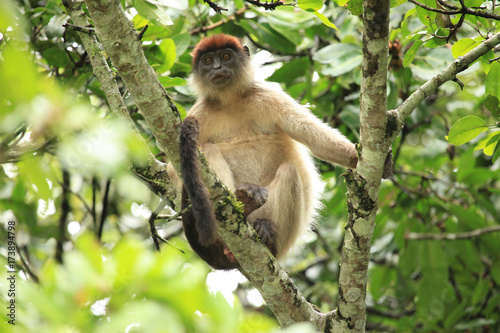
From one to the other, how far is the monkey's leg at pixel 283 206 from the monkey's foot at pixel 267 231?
0.01 meters

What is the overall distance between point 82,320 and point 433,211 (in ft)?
23.1

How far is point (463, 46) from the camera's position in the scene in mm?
4113

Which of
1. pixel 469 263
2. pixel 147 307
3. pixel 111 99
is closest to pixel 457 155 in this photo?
pixel 469 263

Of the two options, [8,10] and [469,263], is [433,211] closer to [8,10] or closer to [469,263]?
[469,263]

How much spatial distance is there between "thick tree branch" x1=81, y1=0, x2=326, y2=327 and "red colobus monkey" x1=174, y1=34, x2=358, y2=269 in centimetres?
53

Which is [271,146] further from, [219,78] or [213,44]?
[213,44]

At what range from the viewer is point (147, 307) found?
4.38 ft

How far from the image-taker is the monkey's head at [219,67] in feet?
18.9

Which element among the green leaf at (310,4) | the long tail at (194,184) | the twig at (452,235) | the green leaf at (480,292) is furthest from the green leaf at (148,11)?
the green leaf at (480,292)

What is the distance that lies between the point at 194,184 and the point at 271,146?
1985 millimetres

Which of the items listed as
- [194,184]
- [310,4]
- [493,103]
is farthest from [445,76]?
[194,184]

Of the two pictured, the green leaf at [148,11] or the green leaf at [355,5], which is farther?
the green leaf at [148,11]

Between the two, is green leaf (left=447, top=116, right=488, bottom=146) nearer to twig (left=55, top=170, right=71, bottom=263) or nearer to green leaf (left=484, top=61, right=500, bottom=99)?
green leaf (left=484, top=61, right=500, bottom=99)

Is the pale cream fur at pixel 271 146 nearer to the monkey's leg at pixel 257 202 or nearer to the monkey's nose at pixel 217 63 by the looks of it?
the monkey's leg at pixel 257 202
